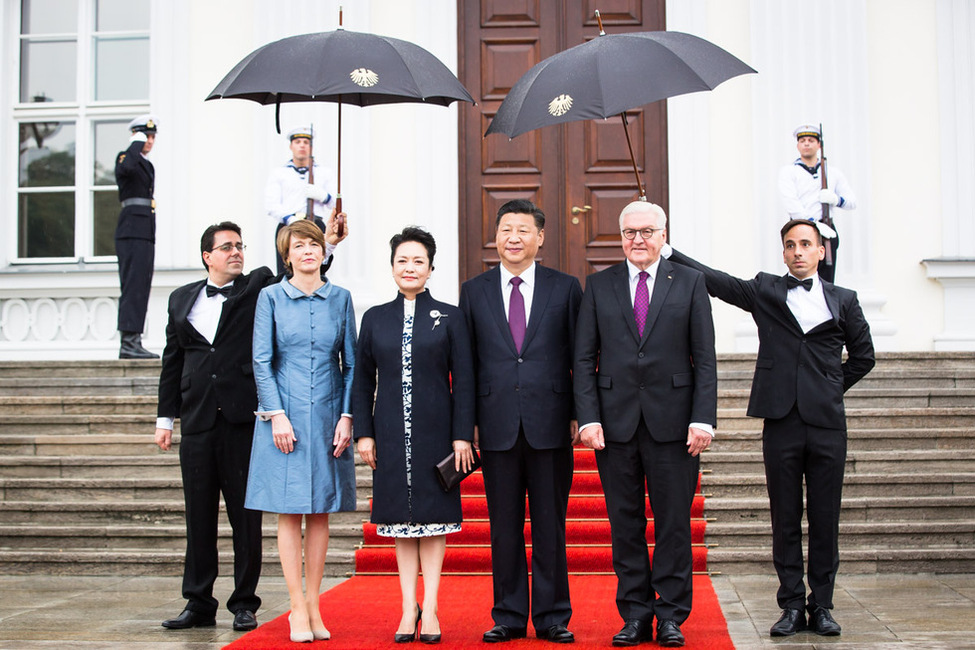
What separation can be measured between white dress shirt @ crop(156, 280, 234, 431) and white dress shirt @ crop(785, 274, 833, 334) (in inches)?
100

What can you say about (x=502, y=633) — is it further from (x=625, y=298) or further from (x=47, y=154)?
(x=47, y=154)

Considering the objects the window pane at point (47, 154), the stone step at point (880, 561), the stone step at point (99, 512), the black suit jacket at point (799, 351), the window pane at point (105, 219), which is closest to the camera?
the black suit jacket at point (799, 351)

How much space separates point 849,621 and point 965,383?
3261 mm

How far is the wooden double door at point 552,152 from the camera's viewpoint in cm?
965

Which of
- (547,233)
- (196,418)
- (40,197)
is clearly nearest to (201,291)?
(196,418)

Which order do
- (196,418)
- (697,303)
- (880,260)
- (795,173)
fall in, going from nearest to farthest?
1. (697,303)
2. (196,418)
3. (795,173)
4. (880,260)

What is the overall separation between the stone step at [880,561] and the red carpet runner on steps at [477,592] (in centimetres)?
16

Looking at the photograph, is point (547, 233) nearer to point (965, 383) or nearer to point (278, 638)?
point (965, 383)

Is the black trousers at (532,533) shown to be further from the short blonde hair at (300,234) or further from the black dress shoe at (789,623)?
the short blonde hair at (300,234)

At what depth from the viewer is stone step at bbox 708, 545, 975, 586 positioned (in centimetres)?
634

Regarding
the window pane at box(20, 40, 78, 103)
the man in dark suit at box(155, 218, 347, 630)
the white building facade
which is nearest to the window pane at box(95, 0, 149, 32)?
the white building facade

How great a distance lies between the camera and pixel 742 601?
5621 mm

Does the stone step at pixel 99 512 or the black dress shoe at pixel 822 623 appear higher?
the stone step at pixel 99 512

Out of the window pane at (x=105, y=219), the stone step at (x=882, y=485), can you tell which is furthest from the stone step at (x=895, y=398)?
the window pane at (x=105, y=219)
